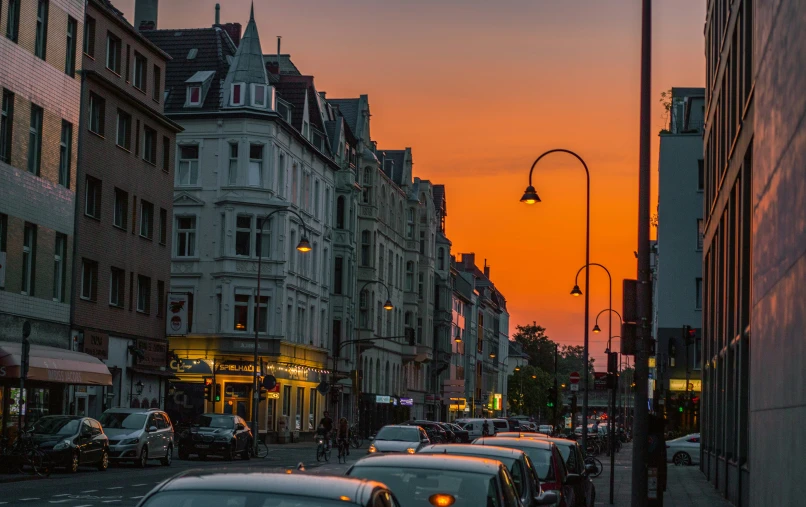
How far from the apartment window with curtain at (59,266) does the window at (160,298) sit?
32.6 ft

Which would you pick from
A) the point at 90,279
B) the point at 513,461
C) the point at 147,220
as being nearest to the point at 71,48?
the point at 90,279

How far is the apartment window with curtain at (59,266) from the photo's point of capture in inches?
1720

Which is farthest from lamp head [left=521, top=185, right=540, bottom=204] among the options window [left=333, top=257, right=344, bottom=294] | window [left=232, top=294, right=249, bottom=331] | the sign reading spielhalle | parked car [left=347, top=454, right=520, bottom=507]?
window [left=333, top=257, right=344, bottom=294]

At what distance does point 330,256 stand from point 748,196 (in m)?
54.3

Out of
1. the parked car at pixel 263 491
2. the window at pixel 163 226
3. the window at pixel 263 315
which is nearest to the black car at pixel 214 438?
the window at pixel 163 226

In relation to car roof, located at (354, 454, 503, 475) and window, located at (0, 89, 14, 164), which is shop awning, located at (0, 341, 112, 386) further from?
car roof, located at (354, 454, 503, 475)

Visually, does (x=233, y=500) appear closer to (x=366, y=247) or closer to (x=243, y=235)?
(x=243, y=235)

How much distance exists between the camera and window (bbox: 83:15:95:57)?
46.0 meters

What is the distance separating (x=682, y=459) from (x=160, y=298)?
2342cm

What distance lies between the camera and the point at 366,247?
8662 centimetres

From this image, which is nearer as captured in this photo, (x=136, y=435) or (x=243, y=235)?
(x=136, y=435)

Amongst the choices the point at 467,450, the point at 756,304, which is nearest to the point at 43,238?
the point at 756,304

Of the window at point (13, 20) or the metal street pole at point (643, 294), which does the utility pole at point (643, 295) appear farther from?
the window at point (13, 20)

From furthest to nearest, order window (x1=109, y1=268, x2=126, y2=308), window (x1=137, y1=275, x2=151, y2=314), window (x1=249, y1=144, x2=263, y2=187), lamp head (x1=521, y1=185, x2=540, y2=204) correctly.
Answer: window (x1=249, y1=144, x2=263, y2=187) → window (x1=137, y1=275, x2=151, y2=314) → window (x1=109, y1=268, x2=126, y2=308) → lamp head (x1=521, y1=185, x2=540, y2=204)
